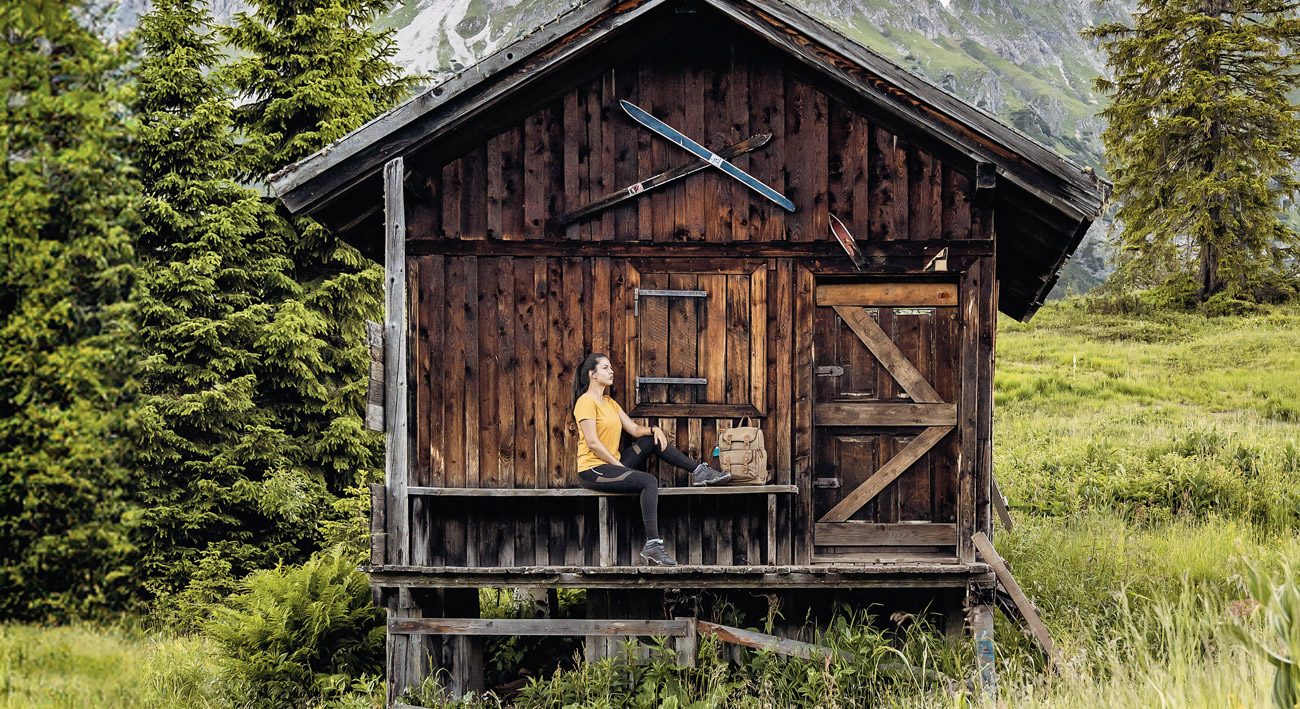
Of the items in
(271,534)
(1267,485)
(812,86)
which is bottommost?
(271,534)

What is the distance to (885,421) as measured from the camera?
791cm

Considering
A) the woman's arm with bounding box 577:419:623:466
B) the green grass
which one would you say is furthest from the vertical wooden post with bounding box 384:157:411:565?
the green grass

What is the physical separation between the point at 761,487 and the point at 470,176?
148 inches

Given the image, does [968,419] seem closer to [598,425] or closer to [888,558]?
[888,558]

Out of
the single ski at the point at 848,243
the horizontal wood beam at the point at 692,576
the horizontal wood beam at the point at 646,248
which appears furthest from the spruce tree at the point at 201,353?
the single ski at the point at 848,243

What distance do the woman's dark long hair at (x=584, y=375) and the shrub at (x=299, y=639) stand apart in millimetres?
3226

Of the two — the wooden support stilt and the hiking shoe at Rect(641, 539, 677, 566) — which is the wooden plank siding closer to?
the hiking shoe at Rect(641, 539, 677, 566)

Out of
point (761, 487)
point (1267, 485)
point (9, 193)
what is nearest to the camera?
point (9, 193)

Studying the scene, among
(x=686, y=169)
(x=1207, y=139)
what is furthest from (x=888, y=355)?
(x=1207, y=139)

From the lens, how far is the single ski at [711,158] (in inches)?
310

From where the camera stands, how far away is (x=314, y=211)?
781 centimetres

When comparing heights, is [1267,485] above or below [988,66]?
below

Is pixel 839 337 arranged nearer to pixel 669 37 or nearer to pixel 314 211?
pixel 669 37

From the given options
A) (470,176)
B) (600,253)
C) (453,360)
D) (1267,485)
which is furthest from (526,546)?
(1267,485)
